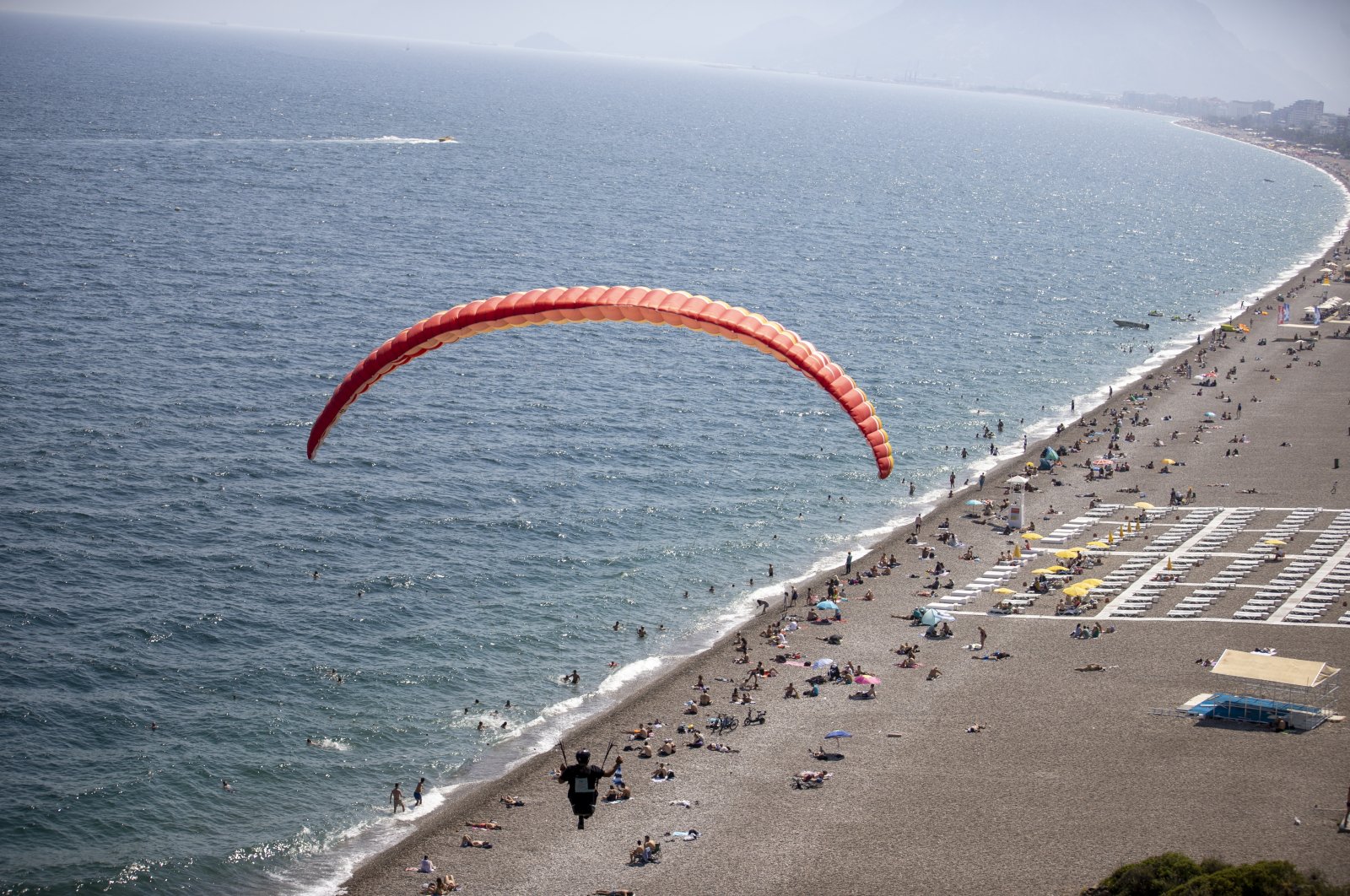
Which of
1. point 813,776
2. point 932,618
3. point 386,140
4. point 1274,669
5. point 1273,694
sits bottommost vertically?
point 813,776

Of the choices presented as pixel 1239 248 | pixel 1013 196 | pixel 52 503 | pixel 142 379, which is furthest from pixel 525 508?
pixel 1013 196

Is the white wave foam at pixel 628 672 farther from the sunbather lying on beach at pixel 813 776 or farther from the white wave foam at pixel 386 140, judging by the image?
the white wave foam at pixel 386 140

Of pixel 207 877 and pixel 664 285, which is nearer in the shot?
pixel 207 877

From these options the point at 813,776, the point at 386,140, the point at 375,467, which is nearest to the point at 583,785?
the point at 813,776

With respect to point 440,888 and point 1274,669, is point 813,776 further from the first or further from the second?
point 1274,669

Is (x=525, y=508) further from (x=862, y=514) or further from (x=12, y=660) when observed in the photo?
(x=12, y=660)
